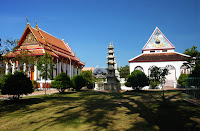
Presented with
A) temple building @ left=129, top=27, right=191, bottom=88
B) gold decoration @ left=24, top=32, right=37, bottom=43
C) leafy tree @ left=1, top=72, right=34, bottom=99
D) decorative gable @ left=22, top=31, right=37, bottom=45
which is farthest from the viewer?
temple building @ left=129, top=27, right=191, bottom=88

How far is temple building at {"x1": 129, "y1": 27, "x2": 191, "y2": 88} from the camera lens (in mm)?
27812

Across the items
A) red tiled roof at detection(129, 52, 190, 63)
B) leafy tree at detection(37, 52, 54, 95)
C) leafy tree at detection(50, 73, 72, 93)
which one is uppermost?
red tiled roof at detection(129, 52, 190, 63)

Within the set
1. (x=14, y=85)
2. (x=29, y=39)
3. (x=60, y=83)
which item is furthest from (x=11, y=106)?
(x=29, y=39)

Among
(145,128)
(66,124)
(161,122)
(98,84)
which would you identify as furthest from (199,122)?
(98,84)

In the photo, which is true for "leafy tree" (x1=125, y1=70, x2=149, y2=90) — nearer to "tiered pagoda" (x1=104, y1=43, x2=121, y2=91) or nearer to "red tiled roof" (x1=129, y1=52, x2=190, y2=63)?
"tiered pagoda" (x1=104, y1=43, x2=121, y2=91)

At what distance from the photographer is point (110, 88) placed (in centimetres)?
2300

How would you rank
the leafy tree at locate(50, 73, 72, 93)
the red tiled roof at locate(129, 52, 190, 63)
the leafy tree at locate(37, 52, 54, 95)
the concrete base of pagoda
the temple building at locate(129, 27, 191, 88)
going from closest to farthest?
the leafy tree at locate(37, 52, 54, 95) → the leafy tree at locate(50, 73, 72, 93) → the concrete base of pagoda → the temple building at locate(129, 27, 191, 88) → the red tiled roof at locate(129, 52, 190, 63)

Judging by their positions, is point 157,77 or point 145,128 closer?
point 145,128

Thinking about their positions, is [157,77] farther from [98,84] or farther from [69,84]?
[98,84]

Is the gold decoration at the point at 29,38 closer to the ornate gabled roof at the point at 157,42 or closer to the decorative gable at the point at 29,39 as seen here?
the decorative gable at the point at 29,39

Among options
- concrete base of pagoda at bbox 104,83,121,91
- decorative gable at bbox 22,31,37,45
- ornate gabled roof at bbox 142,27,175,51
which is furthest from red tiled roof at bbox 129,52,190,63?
decorative gable at bbox 22,31,37,45

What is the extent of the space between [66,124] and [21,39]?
26.7 metres

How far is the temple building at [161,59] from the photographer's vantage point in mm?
27812

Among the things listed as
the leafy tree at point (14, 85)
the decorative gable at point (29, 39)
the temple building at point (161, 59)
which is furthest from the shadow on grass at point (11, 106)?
the temple building at point (161, 59)
